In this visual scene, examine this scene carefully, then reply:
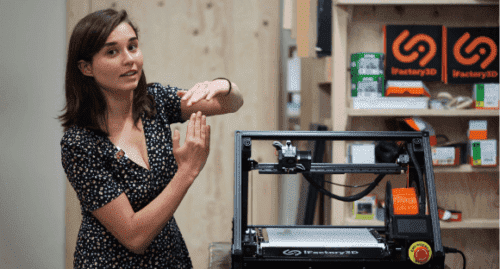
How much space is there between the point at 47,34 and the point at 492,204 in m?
2.46

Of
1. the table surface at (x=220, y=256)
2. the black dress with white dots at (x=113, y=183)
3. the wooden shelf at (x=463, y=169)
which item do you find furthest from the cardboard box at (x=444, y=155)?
the black dress with white dots at (x=113, y=183)

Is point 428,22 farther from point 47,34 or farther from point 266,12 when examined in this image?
point 47,34

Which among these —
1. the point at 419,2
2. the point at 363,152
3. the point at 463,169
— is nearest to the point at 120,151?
the point at 363,152

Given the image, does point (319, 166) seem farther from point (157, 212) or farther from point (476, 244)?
point (476, 244)

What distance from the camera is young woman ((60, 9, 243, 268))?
1094 mm

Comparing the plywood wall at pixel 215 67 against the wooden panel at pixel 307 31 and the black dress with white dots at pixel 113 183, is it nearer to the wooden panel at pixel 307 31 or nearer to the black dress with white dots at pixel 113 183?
the wooden panel at pixel 307 31

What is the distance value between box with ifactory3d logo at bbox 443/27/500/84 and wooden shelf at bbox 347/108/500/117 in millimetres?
159

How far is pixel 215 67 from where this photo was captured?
8.46 ft

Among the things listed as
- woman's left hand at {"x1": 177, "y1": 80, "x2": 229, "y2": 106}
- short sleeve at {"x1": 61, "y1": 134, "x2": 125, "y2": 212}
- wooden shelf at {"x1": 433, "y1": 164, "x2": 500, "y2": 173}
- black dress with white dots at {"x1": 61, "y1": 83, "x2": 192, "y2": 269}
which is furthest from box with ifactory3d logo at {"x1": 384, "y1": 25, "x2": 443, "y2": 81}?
short sleeve at {"x1": 61, "y1": 134, "x2": 125, "y2": 212}

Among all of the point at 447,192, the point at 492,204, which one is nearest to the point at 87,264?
the point at 447,192

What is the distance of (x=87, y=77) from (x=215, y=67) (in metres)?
1.44

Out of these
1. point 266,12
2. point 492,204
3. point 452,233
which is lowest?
point 452,233

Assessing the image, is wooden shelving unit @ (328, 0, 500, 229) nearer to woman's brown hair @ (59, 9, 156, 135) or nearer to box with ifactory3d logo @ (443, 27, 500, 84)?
box with ifactory3d logo @ (443, 27, 500, 84)

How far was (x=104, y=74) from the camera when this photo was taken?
1.13 m
